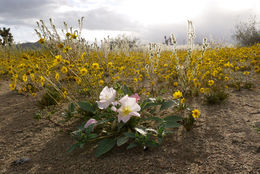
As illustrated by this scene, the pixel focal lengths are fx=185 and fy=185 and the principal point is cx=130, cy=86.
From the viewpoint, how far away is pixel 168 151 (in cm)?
190

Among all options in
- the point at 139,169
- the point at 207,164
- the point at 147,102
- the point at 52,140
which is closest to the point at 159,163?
the point at 139,169

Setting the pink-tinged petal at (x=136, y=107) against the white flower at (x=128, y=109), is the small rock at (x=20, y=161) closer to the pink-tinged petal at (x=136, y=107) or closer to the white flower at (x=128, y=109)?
the white flower at (x=128, y=109)

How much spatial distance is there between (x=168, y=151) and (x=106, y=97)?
2.76ft

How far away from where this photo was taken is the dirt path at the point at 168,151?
169 cm

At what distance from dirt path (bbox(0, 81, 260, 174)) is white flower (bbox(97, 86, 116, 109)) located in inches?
21.8

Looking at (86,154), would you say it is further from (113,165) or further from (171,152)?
(171,152)

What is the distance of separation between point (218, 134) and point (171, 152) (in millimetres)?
645

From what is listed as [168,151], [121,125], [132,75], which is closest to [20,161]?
[121,125]

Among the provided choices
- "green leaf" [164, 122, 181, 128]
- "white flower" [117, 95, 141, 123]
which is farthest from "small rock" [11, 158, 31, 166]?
"green leaf" [164, 122, 181, 128]

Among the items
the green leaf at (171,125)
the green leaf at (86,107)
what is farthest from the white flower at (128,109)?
the green leaf at (86,107)

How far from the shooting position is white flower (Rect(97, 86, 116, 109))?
5.88 ft

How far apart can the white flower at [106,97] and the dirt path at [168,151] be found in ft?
1.81

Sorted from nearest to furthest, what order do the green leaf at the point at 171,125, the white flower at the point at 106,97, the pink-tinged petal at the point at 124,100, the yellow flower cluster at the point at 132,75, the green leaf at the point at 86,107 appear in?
the pink-tinged petal at the point at 124,100, the white flower at the point at 106,97, the green leaf at the point at 171,125, the green leaf at the point at 86,107, the yellow flower cluster at the point at 132,75

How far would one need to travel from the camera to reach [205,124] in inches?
92.5
